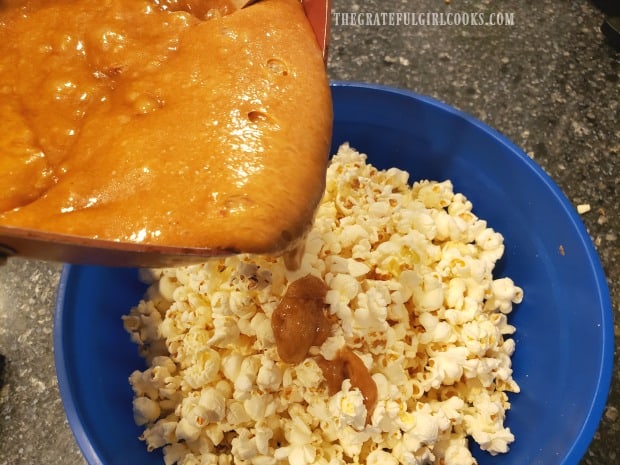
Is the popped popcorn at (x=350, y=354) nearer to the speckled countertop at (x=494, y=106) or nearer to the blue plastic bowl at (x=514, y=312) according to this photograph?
the blue plastic bowl at (x=514, y=312)

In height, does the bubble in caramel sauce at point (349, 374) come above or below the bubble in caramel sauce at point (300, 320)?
below

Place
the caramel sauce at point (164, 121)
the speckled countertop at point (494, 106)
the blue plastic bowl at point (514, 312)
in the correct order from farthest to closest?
the speckled countertop at point (494, 106)
the blue plastic bowl at point (514, 312)
the caramel sauce at point (164, 121)

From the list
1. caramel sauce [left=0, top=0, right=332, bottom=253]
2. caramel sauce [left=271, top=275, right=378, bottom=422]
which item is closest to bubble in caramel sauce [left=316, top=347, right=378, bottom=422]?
caramel sauce [left=271, top=275, right=378, bottom=422]

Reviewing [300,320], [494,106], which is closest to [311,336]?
[300,320]

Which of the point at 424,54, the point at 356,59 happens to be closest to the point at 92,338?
the point at 356,59

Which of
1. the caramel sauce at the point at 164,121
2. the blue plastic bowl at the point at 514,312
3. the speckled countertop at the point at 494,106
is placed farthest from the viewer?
the speckled countertop at the point at 494,106

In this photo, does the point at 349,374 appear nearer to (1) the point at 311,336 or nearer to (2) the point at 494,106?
(1) the point at 311,336

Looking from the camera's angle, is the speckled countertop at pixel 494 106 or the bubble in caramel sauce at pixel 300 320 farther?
the speckled countertop at pixel 494 106

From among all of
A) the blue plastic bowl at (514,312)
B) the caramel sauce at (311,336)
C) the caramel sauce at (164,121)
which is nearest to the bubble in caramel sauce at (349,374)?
the caramel sauce at (311,336)
